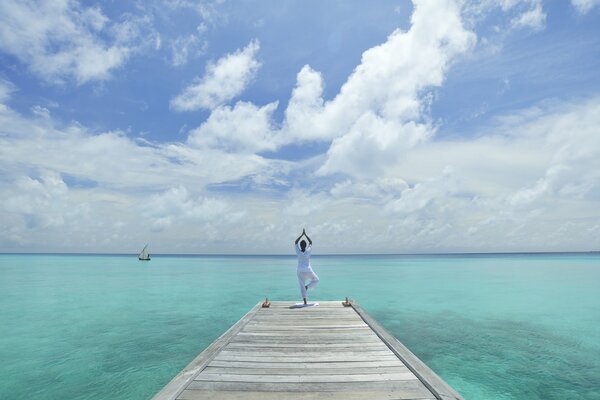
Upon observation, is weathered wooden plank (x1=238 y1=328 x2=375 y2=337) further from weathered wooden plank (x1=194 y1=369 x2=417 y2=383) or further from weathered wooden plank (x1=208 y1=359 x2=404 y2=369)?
weathered wooden plank (x1=194 y1=369 x2=417 y2=383)

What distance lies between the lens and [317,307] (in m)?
12.4

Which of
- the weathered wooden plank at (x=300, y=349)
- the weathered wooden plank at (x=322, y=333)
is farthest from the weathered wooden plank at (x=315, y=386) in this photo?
the weathered wooden plank at (x=322, y=333)

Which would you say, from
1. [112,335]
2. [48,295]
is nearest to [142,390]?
[112,335]

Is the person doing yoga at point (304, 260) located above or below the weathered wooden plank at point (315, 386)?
above

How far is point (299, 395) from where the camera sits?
16.4 feet

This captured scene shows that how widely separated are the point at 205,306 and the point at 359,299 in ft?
39.4

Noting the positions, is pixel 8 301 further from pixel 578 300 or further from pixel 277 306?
pixel 578 300

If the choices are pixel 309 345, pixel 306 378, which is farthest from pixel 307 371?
pixel 309 345

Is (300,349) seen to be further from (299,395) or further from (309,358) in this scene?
(299,395)

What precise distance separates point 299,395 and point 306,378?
0.62 m

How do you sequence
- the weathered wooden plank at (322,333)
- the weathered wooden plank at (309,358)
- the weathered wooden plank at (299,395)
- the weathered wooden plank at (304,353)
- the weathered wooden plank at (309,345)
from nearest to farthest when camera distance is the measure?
1. the weathered wooden plank at (299,395)
2. the weathered wooden plank at (309,358)
3. the weathered wooden plank at (304,353)
4. the weathered wooden plank at (309,345)
5. the weathered wooden plank at (322,333)

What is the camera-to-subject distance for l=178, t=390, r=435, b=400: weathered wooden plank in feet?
15.9

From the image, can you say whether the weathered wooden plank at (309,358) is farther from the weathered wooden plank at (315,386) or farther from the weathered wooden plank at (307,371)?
the weathered wooden plank at (315,386)

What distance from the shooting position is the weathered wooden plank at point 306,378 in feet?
18.0
